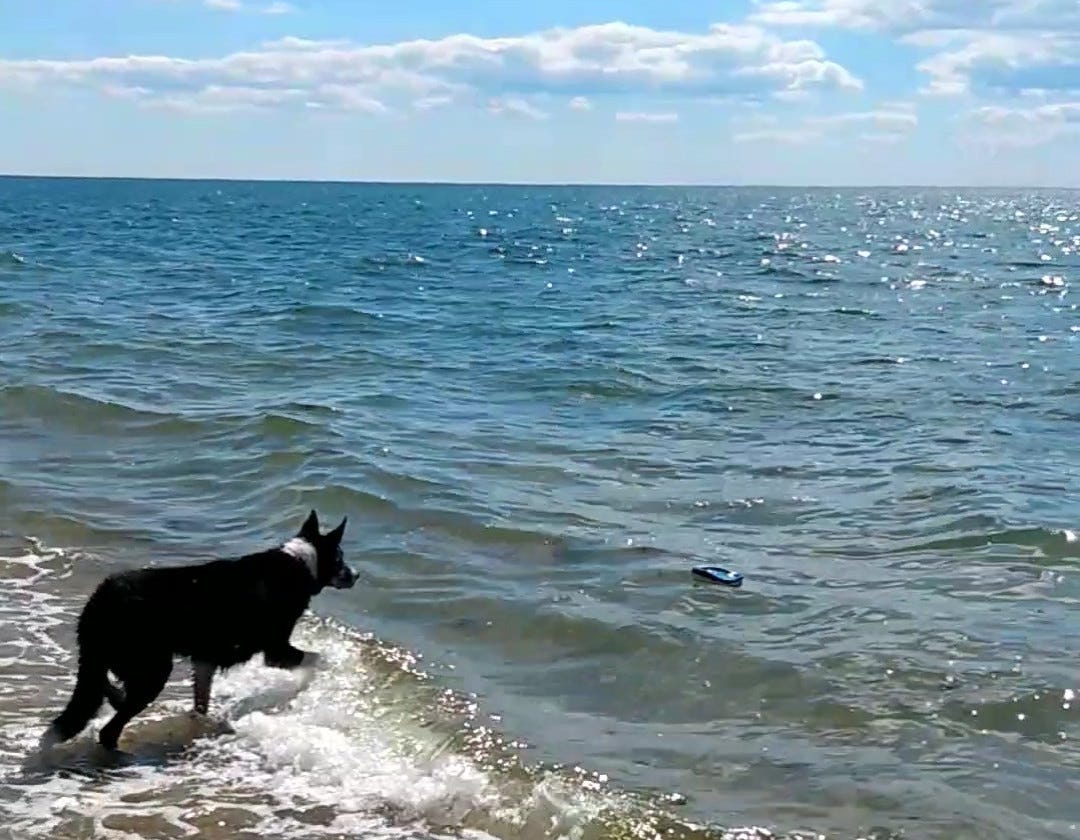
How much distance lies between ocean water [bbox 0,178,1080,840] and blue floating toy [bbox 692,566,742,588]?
16 cm

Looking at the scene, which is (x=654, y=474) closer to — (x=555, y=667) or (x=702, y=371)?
(x=555, y=667)

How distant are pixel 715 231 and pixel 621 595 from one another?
64.7 m

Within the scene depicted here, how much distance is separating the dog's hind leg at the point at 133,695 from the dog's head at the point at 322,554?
148 cm

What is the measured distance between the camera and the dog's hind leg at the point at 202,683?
24.9ft

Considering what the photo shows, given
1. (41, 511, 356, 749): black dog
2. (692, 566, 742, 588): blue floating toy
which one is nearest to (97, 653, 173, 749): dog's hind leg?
(41, 511, 356, 749): black dog

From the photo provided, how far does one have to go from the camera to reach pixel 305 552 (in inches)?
335

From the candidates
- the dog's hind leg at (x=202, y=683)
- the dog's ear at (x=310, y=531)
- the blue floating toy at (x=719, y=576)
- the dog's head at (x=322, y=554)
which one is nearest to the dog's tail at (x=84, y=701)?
the dog's hind leg at (x=202, y=683)

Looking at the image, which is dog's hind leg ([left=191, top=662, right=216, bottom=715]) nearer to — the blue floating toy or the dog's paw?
the dog's paw

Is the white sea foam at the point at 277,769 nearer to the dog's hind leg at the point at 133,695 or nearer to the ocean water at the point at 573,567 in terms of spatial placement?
the ocean water at the point at 573,567

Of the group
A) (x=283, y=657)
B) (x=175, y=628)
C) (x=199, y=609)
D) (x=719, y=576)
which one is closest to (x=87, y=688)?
(x=175, y=628)

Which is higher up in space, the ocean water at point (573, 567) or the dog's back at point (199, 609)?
the dog's back at point (199, 609)

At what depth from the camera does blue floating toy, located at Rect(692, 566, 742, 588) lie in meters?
9.95

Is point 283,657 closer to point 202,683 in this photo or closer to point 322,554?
point 202,683

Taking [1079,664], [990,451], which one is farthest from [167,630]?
[990,451]
